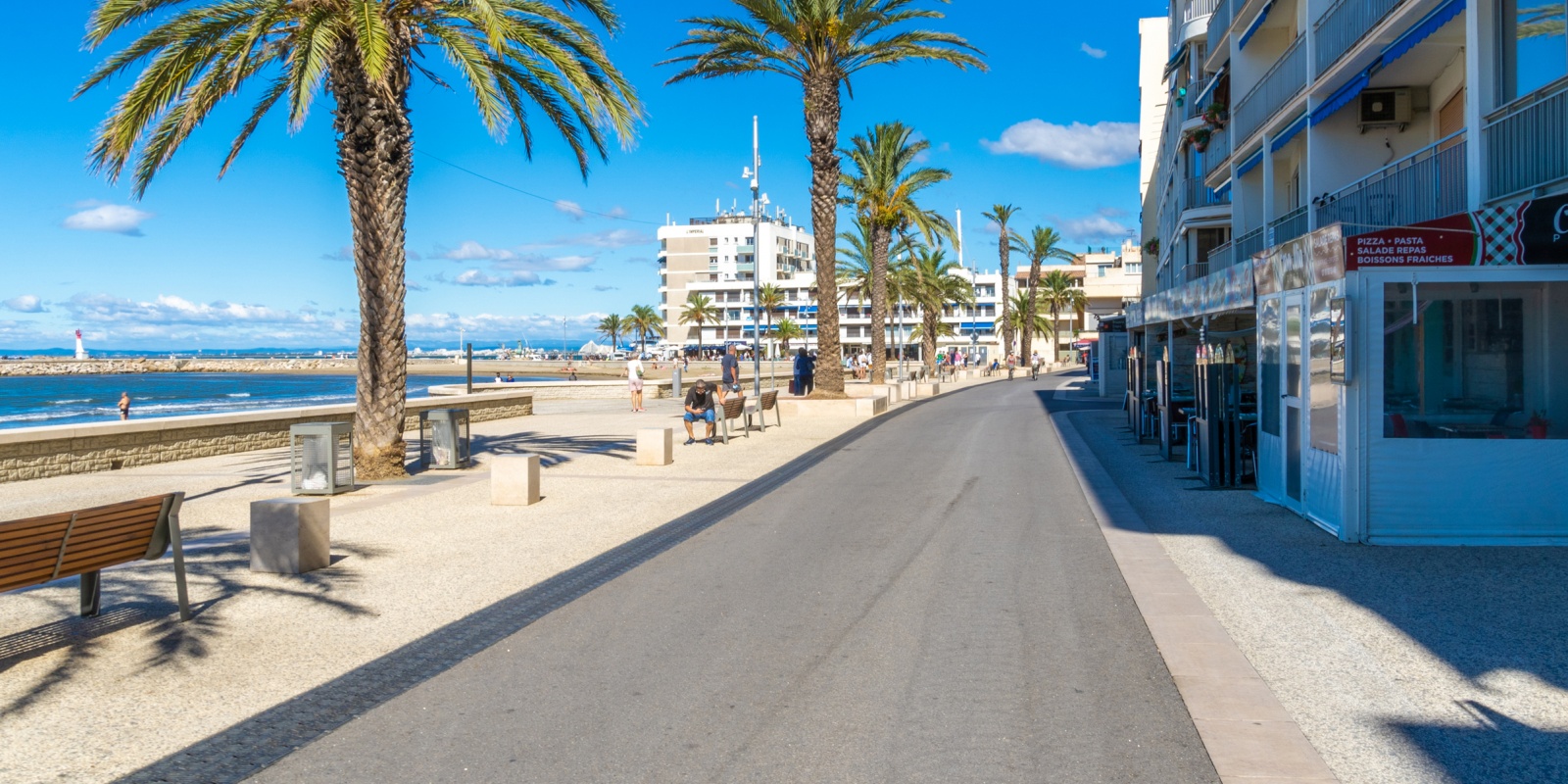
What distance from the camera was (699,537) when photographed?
9789mm

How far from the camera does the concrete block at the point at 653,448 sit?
15578 millimetres

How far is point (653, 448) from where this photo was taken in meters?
15.6

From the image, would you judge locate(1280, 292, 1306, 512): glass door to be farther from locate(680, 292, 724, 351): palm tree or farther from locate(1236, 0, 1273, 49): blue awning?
locate(680, 292, 724, 351): palm tree

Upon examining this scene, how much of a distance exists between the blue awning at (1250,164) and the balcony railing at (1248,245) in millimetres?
1470

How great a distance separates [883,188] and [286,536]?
33.6m

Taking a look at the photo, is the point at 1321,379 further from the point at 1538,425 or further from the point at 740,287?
the point at 740,287

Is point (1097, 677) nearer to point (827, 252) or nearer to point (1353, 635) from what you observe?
point (1353, 635)

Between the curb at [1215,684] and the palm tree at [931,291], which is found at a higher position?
the palm tree at [931,291]

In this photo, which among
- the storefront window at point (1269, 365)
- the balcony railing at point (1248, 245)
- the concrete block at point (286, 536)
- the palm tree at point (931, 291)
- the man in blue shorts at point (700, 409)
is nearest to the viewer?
the concrete block at point (286, 536)

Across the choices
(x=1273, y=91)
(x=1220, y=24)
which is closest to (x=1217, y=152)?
(x=1220, y=24)

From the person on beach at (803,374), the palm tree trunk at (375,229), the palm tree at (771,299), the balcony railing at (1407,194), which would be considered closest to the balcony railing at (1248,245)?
the balcony railing at (1407,194)

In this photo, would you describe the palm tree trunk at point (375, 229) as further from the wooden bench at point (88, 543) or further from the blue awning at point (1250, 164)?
the blue awning at point (1250, 164)

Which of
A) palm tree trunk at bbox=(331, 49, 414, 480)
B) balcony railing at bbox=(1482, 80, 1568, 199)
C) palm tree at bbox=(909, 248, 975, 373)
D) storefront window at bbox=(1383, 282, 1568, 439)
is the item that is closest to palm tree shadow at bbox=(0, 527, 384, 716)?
palm tree trunk at bbox=(331, 49, 414, 480)

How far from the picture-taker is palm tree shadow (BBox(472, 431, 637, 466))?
17206 mm
